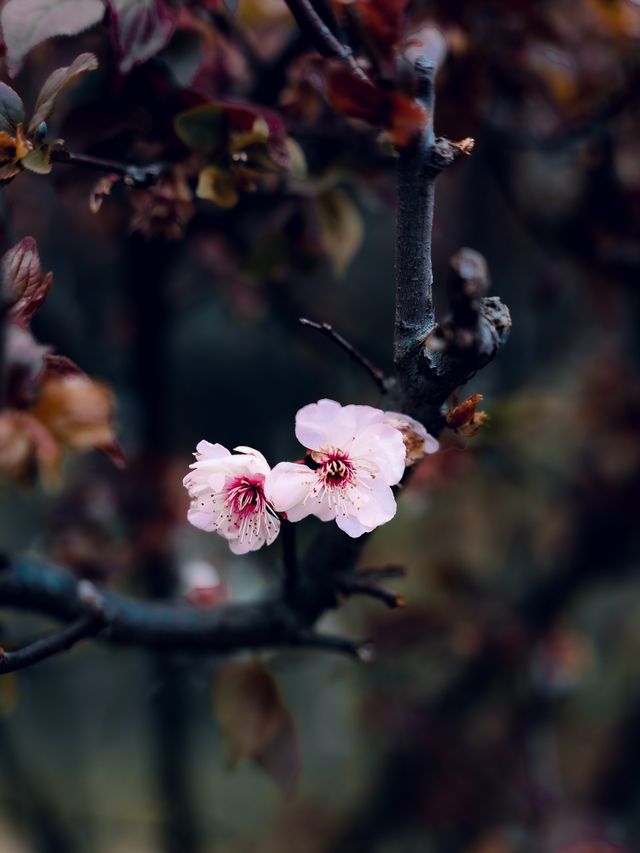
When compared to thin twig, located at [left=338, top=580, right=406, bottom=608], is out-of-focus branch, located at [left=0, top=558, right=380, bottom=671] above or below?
below

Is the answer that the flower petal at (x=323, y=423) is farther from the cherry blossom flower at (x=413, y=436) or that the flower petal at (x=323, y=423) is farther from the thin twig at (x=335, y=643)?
the thin twig at (x=335, y=643)

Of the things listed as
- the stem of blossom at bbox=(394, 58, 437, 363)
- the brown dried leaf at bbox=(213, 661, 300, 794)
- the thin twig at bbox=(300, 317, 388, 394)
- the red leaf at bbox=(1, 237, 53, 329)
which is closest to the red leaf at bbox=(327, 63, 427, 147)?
the stem of blossom at bbox=(394, 58, 437, 363)

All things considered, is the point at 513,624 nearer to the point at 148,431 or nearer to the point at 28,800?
the point at 148,431

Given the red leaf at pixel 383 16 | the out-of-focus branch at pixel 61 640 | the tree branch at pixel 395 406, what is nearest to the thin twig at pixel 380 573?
the tree branch at pixel 395 406

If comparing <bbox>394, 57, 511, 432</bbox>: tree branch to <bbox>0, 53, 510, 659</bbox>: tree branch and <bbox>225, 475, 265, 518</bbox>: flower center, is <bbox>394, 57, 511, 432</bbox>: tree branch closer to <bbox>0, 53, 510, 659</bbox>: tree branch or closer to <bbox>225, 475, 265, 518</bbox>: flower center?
<bbox>0, 53, 510, 659</bbox>: tree branch

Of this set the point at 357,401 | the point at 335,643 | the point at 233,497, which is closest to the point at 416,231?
the point at 233,497

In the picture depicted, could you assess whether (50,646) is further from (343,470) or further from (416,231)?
(416,231)

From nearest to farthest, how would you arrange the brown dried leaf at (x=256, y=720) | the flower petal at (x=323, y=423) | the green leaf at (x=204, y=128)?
the flower petal at (x=323, y=423) < the green leaf at (x=204, y=128) < the brown dried leaf at (x=256, y=720)
